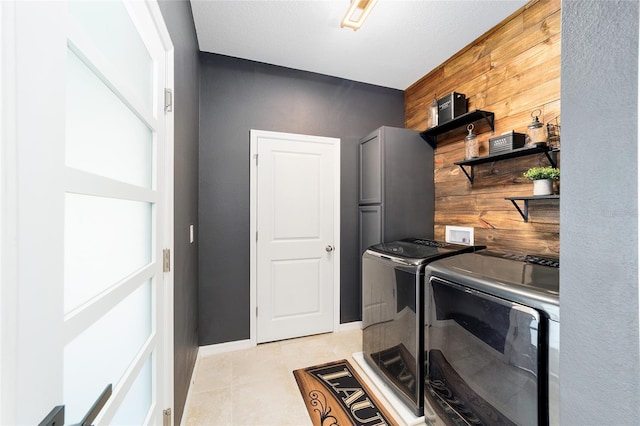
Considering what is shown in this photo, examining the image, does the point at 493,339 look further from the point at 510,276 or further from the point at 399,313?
the point at 399,313

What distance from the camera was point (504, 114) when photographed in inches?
76.9

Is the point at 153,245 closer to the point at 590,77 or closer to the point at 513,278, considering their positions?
the point at 590,77

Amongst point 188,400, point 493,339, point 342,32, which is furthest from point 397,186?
point 188,400

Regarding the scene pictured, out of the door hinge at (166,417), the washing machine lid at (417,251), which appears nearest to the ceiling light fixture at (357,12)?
the washing machine lid at (417,251)

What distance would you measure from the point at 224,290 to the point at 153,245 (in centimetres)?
142

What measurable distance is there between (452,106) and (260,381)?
2677mm

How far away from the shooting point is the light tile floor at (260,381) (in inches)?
64.1

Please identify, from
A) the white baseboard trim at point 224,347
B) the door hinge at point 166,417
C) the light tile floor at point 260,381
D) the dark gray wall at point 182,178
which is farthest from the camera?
the white baseboard trim at point 224,347

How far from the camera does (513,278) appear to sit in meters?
1.18

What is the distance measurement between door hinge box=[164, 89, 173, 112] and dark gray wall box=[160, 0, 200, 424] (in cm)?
8

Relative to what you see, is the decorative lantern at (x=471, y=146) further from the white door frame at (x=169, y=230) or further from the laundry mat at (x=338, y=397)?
the white door frame at (x=169, y=230)

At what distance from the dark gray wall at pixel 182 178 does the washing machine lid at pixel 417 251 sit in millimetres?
1338

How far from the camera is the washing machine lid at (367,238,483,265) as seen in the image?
1.67 metres

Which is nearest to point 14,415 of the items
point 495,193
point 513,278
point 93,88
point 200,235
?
point 93,88
